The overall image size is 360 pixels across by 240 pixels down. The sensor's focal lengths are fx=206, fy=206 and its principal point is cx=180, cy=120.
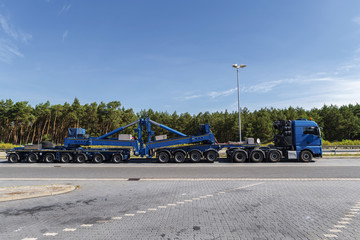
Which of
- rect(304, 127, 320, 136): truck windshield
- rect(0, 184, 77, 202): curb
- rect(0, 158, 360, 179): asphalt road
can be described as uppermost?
rect(304, 127, 320, 136): truck windshield

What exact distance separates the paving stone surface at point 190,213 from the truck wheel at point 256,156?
8000mm

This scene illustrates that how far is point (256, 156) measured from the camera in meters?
16.4

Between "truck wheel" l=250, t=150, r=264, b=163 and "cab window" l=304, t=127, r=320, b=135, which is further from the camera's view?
"truck wheel" l=250, t=150, r=264, b=163

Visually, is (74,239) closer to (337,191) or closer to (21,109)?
(337,191)

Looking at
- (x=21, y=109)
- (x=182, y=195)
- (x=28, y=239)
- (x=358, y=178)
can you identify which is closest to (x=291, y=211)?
(x=182, y=195)

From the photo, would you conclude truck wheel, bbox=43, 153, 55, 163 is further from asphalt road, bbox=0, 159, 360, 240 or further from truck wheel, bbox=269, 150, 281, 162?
truck wheel, bbox=269, 150, 281, 162

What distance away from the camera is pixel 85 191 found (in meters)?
7.71

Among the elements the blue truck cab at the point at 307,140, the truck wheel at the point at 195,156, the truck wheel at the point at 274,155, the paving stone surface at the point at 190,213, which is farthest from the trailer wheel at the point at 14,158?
the blue truck cab at the point at 307,140

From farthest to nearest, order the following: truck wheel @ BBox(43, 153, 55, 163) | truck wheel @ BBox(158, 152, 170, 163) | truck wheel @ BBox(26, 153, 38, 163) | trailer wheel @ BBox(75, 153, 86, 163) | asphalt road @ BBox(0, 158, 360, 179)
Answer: truck wheel @ BBox(26, 153, 38, 163), truck wheel @ BBox(43, 153, 55, 163), trailer wheel @ BBox(75, 153, 86, 163), truck wheel @ BBox(158, 152, 170, 163), asphalt road @ BBox(0, 158, 360, 179)

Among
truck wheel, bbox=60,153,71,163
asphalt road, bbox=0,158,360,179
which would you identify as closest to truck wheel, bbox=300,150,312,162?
asphalt road, bbox=0,158,360,179

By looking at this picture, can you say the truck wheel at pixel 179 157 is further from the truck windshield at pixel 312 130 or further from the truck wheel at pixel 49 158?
the truck wheel at pixel 49 158

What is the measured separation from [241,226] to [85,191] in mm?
5853

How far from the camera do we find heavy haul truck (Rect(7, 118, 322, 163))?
53.5 ft

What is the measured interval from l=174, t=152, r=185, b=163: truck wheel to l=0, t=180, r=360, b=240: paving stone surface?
8.35 meters
